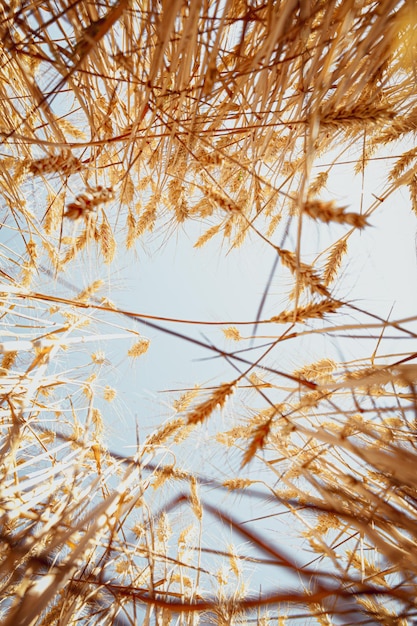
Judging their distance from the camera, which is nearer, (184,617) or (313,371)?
(184,617)

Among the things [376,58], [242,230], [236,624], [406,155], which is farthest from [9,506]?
[406,155]

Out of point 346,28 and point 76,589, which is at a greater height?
point 346,28

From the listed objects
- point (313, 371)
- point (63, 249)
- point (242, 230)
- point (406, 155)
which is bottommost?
point (313, 371)

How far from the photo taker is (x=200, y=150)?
1.30m

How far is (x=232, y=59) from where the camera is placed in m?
1.10

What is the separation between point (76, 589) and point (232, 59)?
1696 mm

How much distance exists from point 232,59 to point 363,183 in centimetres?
61

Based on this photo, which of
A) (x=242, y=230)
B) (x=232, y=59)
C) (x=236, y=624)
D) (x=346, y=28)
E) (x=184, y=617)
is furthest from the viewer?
(x=242, y=230)

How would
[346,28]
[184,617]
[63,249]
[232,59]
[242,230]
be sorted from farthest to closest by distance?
1. [63,249]
2. [242,230]
3. [232,59]
4. [184,617]
5. [346,28]

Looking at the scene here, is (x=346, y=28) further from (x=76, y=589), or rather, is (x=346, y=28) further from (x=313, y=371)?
(x=76, y=589)

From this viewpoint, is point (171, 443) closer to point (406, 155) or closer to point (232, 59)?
point (232, 59)

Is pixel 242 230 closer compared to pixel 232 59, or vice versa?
pixel 232 59

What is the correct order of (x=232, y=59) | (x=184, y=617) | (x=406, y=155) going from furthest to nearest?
1. (x=406, y=155)
2. (x=232, y=59)
3. (x=184, y=617)

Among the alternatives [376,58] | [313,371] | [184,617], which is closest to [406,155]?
[376,58]
